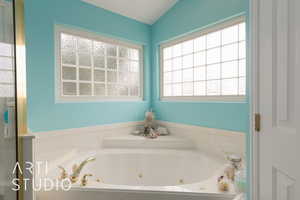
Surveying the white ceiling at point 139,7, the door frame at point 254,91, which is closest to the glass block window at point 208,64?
the white ceiling at point 139,7

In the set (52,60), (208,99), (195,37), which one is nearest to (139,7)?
(195,37)

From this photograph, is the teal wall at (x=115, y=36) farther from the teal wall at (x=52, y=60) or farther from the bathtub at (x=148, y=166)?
the bathtub at (x=148, y=166)

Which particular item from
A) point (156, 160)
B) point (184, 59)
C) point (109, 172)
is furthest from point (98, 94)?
point (184, 59)

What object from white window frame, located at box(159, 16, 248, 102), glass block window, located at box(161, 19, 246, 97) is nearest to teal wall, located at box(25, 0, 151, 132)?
white window frame, located at box(159, 16, 248, 102)

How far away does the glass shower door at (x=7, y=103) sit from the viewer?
0.87m

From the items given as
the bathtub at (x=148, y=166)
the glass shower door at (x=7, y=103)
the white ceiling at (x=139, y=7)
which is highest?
the white ceiling at (x=139, y=7)

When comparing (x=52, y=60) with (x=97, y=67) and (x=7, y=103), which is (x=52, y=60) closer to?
(x=97, y=67)

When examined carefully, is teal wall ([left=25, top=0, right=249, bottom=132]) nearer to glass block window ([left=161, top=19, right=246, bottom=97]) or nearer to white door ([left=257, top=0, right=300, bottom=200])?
glass block window ([left=161, top=19, right=246, bottom=97])

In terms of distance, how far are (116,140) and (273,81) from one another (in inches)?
80.2

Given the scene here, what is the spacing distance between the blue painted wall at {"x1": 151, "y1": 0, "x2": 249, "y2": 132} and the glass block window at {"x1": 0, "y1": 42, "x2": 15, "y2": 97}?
5.77ft

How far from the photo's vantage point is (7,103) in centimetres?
91

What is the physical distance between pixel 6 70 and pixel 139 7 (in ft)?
6.83

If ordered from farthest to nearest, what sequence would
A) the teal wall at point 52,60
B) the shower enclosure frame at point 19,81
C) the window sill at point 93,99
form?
the window sill at point 93,99 → the teal wall at point 52,60 → the shower enclosure frame at point 19,81

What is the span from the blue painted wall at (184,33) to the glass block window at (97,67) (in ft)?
1.28
